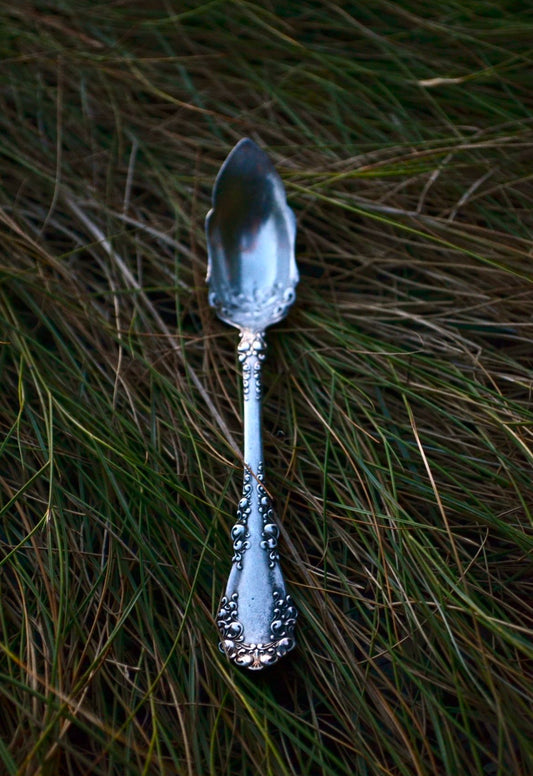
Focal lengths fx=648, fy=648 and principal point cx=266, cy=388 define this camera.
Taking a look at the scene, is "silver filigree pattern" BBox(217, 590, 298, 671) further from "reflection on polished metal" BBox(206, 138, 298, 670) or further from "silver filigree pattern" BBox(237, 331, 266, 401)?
"silver filigree pattern" BBox(237, 331, 266, 401)

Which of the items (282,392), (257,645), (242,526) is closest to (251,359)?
(282,392)

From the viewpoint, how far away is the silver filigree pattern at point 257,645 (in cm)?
54

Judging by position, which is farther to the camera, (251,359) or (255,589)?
(251,359)

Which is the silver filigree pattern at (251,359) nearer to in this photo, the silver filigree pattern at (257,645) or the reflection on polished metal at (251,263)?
the reflection on polished metal at (251,263)

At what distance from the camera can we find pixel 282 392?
72 centimetres

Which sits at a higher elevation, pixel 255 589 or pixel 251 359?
pixel 251 359

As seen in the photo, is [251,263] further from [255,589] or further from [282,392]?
[255,589]

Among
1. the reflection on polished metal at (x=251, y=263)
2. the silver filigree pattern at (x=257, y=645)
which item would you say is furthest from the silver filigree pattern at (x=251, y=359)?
the silver filigree pattern at (x=257, y=645)

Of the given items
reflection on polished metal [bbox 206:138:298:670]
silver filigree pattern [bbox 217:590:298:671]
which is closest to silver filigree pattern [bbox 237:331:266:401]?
reflection on polished metal [bbox 206:138:298:670]

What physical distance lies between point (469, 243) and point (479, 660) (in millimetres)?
479

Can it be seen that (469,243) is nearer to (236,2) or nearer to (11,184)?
(236,2)

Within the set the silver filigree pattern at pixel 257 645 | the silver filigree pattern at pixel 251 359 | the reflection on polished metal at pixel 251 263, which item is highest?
the reflection on polished metal at pixel 251 263

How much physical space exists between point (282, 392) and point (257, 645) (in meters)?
0.28

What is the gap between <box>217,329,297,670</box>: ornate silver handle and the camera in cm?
55
